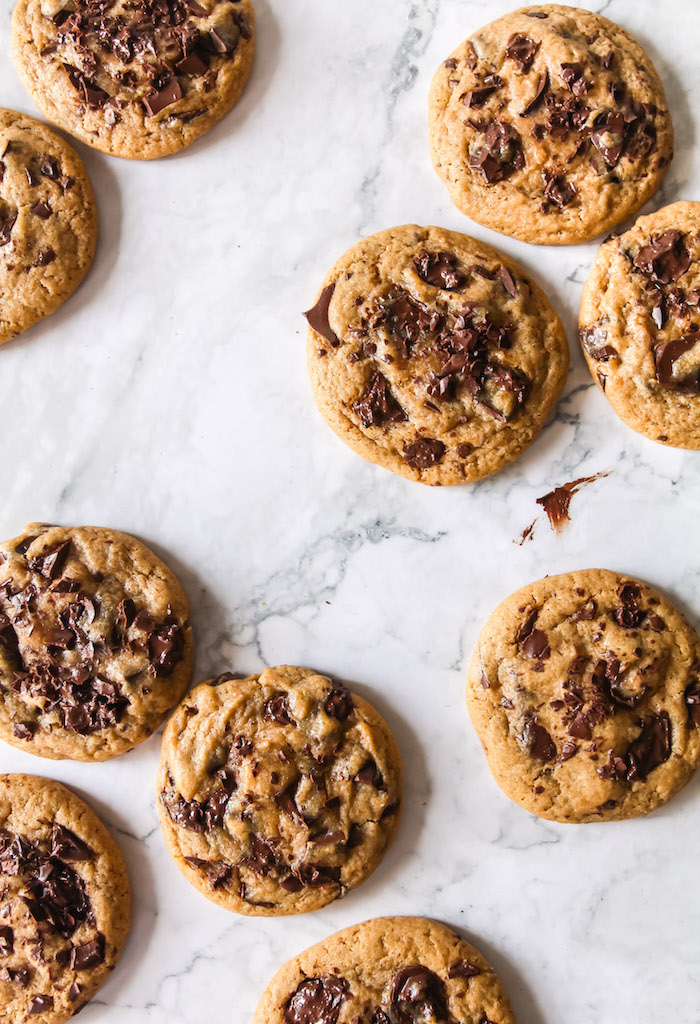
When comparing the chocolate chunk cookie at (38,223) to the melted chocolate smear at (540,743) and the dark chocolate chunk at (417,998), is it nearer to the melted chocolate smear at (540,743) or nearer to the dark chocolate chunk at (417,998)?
the melted chocolate smear at (540,743)

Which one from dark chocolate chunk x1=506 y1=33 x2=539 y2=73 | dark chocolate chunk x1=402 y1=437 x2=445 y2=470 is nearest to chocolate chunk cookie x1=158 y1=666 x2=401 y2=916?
dark chocolate chunk x1=402 y1=437 x2=445 y2=470

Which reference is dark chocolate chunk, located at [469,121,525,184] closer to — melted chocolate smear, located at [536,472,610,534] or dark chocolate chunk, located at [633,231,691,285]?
dark chocolate chunk, located at [633,231,691,285]

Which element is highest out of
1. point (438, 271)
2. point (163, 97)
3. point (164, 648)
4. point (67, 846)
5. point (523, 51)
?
point (163, 97)

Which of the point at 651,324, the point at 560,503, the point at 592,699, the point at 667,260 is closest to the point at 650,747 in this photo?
the point at 592,699

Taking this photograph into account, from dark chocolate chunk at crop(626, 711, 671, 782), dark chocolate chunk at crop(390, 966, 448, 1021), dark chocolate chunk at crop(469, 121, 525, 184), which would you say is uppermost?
dark chocolate chunk at crop(469, 121, 525, 184)

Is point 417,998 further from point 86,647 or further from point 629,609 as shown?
point 86,647

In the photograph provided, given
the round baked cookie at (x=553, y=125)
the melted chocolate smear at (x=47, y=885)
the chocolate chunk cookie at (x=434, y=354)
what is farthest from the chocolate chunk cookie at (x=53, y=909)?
the round baked cookie at (x=553, y=125)
